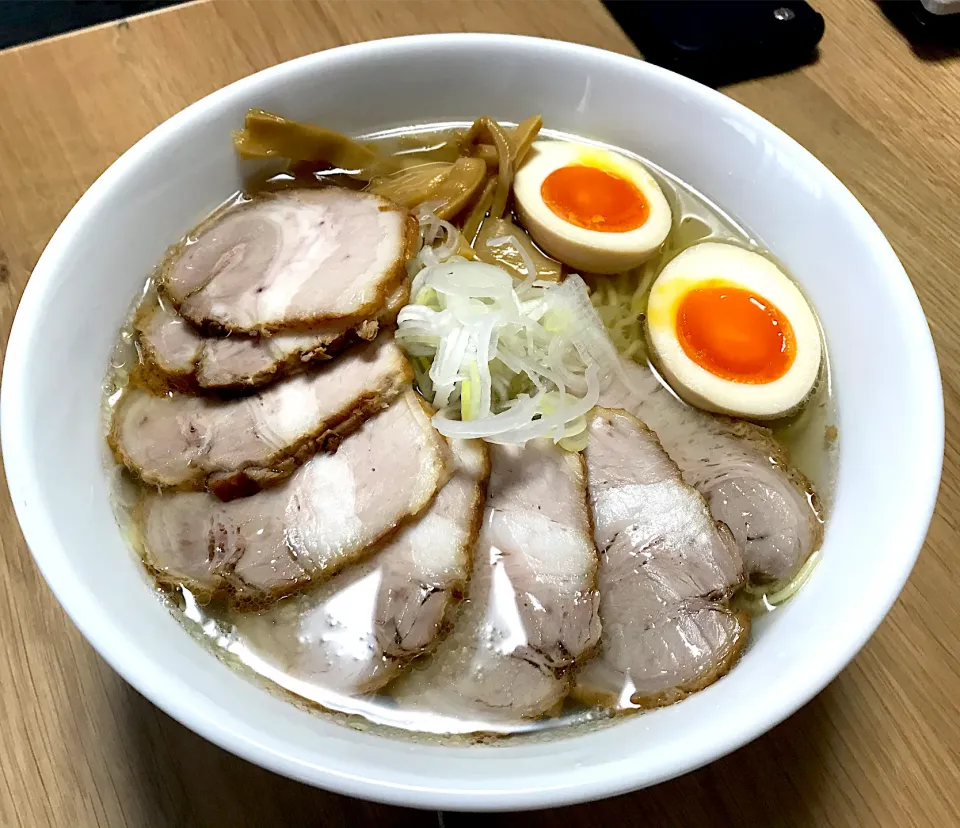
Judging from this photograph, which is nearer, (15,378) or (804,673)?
(804,673)

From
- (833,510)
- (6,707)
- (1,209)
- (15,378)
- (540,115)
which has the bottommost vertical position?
(6,707)

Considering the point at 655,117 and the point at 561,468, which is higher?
the point at 655,117

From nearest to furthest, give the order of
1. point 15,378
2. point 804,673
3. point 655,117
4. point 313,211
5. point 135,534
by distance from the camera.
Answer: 1. point 804,673
2. point 15,378
3. point 135,534
4. point 313,211
5. point 655,117

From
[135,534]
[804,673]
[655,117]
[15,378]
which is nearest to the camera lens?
[804,673]

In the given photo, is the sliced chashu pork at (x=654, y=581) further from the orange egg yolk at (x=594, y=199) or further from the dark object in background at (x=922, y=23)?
the dark object in background at (x=922, y=23)

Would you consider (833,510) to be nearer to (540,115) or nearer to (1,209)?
(540,115)

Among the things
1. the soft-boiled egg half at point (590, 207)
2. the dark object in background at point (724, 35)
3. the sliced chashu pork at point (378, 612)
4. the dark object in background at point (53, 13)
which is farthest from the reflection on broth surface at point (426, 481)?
the dark object in background at point (53, 13)

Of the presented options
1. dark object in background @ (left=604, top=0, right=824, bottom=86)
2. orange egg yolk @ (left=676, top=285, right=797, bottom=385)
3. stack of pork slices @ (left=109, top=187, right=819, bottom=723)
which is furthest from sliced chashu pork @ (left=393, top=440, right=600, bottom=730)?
dark object in background @ (left=604, top=0, right=824, bottom=86)

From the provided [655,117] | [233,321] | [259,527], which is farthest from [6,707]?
[655,117]
